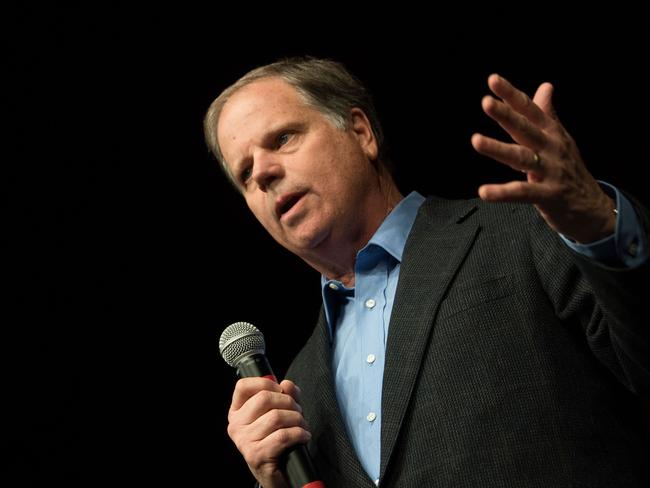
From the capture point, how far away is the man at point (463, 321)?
4.13ft

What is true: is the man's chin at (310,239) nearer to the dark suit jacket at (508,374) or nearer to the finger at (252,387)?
the dark suit jacket at (508,374)

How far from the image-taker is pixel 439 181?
2818 mm

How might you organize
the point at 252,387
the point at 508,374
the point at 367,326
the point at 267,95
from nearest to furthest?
the point at 508,374 < the point at 252,387 < the point at 367,326 < the point at 267,95

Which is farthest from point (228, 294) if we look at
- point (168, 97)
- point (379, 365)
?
point (379, 365)

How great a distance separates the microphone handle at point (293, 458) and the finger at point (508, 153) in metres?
0.78

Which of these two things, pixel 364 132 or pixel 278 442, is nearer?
pixel 278 442

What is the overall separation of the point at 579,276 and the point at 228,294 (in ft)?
6.09

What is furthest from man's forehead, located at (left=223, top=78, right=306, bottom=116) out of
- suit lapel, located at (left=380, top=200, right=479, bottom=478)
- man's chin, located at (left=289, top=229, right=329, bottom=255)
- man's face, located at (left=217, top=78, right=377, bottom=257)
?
suit lapel, located at (left=380, top=200, right=479, bottom=478)

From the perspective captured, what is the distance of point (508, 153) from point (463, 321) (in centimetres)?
54

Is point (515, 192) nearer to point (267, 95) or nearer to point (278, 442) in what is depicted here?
point (278, 442)

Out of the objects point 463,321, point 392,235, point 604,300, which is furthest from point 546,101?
point 392,235

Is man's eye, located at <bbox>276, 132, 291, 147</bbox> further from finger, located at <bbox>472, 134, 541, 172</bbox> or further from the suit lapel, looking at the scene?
finger, located at <bbox>472, 134, 541, 172</bbox>

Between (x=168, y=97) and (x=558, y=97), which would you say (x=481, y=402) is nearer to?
(x=558, y=97)

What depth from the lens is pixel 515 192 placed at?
1.16m
